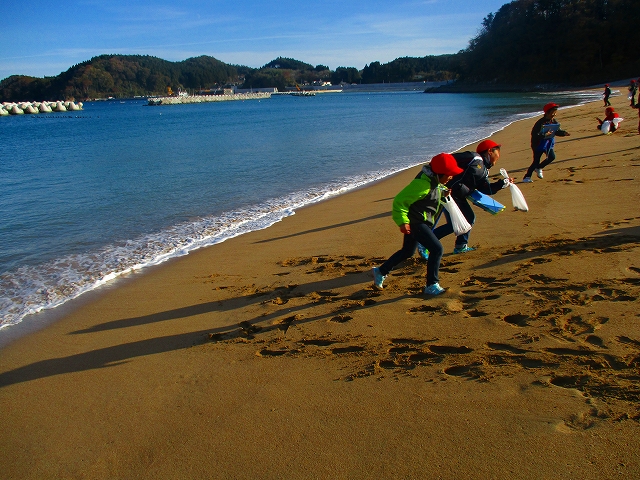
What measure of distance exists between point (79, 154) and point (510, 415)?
88.3ft

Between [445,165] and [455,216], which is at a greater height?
[445,165]

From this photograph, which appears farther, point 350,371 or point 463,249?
point 463,249

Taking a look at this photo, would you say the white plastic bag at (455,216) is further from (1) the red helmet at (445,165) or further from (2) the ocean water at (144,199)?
(2) the ocean water at (144,199)

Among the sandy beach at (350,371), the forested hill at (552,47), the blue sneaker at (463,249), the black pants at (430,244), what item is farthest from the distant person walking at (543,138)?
the forested hill at (552,47)

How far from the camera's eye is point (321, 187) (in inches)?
502

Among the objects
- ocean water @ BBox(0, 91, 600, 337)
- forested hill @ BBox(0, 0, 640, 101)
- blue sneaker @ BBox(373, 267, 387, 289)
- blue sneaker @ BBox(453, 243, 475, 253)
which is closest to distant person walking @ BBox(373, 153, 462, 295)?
blue sneaker @ BBox(373, 267, 387, 289)

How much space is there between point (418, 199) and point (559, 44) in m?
108

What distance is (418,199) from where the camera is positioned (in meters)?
4.65

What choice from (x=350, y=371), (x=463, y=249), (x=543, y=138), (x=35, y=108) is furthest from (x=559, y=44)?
(x=35, y=108)

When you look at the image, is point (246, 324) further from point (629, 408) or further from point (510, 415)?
point (629, 408)

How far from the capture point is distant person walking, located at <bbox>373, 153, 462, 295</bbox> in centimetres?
457

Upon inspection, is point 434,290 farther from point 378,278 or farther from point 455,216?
point 455,216

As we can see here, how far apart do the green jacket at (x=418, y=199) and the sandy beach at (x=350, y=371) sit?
2.88 ft

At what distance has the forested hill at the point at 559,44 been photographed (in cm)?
8362
